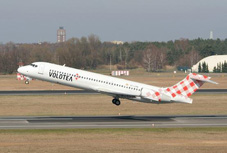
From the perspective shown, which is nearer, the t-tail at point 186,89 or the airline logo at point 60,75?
the t-tail at point 186,89

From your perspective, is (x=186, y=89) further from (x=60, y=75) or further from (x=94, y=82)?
(x=60, y=75)

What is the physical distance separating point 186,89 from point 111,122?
9897 mm

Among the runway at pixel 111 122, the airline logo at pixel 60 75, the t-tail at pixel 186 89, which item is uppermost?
the airline logo at pixel 60 75

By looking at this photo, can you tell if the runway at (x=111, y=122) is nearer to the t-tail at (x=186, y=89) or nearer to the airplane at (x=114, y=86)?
the t-tail at (x=186, y=89)

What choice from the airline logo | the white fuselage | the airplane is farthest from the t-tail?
the airline logo

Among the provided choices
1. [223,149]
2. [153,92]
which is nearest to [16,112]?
[153,92]

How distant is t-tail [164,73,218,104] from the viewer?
52281 millimetres

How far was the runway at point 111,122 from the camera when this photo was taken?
46.8 meters

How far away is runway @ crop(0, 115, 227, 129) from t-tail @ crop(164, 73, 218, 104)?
2.38 metres

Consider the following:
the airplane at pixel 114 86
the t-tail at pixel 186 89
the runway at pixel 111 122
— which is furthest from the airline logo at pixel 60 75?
the t-tail at pixel 186 89

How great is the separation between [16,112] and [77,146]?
77.7 ft

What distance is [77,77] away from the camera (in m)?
54.0

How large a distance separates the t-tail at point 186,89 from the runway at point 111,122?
2384 millimetres

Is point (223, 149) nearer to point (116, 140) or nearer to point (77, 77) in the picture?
point (116, 140)
